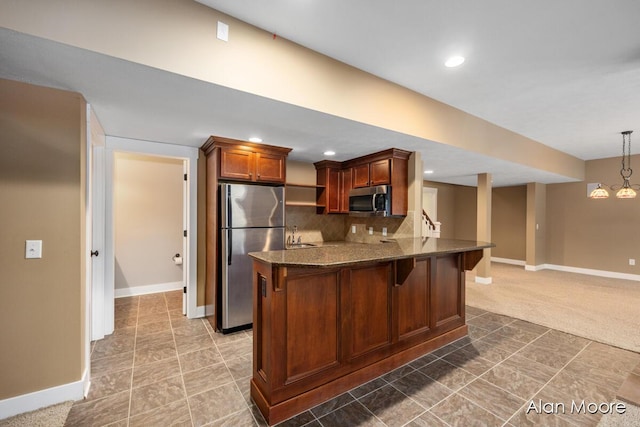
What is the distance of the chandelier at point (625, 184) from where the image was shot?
4641 mm

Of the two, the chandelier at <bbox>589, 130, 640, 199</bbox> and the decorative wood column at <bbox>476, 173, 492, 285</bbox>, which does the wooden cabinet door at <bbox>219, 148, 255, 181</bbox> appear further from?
the chandelier at <bbox>589, 130, 640, 199</bbox>

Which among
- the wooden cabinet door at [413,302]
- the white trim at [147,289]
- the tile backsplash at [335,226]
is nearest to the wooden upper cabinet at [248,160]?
the tile backsplash at [335,226]

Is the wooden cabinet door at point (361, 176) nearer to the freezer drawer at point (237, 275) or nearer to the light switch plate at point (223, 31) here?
the freezer drawer at point (237, 275)

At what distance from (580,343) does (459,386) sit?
6.15 ft

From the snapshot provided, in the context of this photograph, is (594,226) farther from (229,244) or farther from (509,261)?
(229,244)

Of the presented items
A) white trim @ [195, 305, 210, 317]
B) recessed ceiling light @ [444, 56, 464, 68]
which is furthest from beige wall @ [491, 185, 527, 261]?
white trim @ [195, 305, 210, 317]

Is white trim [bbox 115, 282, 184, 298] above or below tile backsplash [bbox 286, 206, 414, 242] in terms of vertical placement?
below

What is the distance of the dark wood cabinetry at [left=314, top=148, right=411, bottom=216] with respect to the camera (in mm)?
A: 3834

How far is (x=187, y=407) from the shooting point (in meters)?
2.00

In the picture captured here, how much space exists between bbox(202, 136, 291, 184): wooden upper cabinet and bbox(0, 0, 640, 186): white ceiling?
182 millimetres

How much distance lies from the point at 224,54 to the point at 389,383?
2.79 metres

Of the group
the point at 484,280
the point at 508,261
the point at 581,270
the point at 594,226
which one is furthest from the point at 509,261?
the point at 484,280

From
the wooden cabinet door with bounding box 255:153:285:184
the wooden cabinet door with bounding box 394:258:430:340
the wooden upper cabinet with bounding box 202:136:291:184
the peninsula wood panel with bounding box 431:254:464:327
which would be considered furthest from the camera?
the wooden cabinet door with bounding box 255:153:285:184

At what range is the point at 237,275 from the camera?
132 inches
